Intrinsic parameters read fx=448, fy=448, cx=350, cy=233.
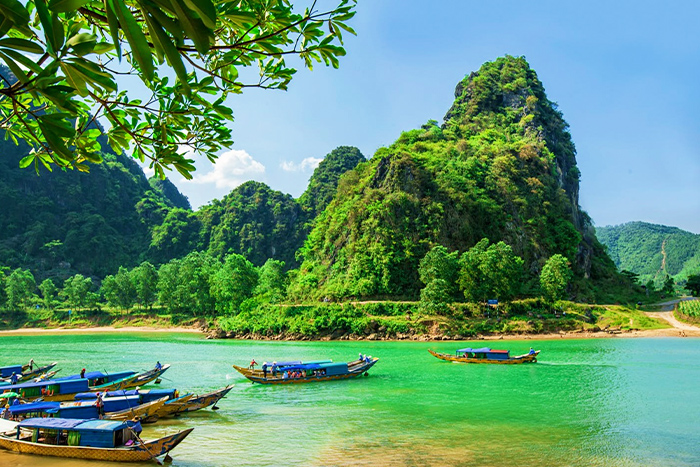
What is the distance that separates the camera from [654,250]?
409 feet

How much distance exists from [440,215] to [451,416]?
40932 millimetres

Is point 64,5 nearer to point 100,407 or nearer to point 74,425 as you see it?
point 74,425

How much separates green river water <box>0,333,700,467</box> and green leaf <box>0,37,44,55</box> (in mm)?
10149

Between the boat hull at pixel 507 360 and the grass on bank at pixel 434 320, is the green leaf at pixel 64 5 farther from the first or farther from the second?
the grass on bank at pixel 434 320

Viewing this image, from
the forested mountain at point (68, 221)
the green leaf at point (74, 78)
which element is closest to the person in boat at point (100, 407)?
the green leaf at point (74, 78)

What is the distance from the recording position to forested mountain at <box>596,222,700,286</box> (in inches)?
4200

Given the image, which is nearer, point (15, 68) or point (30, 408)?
point (15, 68)

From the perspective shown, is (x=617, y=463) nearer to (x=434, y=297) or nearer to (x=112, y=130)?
(x=112, y=130)

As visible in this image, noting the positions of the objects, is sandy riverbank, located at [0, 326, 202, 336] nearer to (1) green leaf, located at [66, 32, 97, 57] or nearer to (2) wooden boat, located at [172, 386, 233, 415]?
(2) wooden boat, located at [172, 386, 233, 415]

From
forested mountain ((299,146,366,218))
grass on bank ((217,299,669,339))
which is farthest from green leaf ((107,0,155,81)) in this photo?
forested mountain ((299,146,366,218))

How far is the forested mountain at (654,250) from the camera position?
107 metres

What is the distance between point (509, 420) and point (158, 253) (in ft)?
304

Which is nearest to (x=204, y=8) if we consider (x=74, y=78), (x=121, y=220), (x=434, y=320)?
(x=74, y=78)

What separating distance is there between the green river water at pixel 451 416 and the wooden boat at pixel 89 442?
0.80 feet
